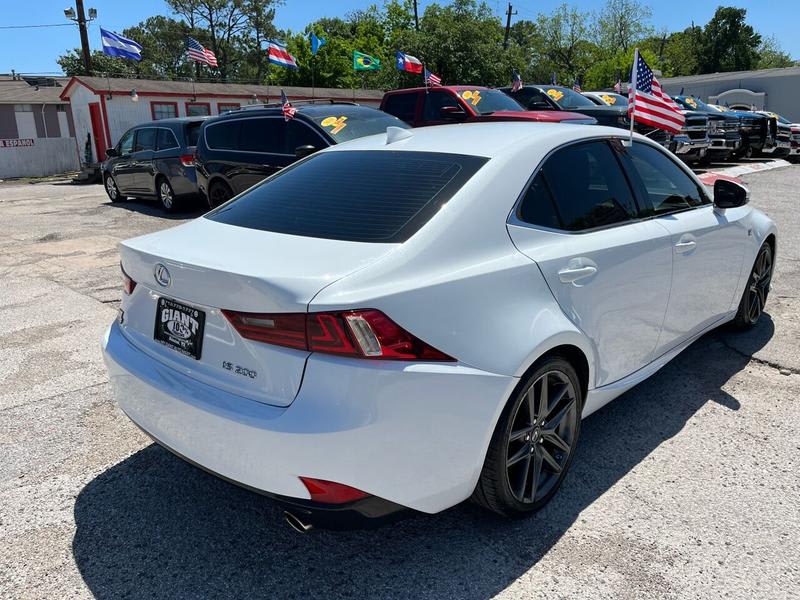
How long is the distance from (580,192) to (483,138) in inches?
→ 20.9

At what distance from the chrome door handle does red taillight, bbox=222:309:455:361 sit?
84 cm

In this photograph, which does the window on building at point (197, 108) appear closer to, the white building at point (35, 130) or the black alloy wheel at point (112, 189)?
the white building at point (35, 130)

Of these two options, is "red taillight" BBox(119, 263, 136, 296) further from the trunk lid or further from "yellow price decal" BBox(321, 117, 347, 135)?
"yellow price decal" BBox(321, 117, 347, 135)

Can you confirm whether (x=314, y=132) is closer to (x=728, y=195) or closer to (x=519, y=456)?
(x=728, y=195)

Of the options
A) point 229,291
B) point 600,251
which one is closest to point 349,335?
point 229,291

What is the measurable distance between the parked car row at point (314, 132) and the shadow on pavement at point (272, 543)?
5.67 meters

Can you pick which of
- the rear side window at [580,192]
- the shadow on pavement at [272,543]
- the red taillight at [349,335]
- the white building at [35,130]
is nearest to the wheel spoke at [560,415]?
the shadow on pavement at [272,543]

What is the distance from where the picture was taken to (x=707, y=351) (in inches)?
188

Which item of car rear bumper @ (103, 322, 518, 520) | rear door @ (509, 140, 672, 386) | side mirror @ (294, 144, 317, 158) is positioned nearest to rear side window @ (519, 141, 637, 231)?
rear door @ (509, 140, 672, 386)

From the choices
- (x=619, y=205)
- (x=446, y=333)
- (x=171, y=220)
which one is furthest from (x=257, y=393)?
(x=171, y=220)

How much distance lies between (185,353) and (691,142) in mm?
15773

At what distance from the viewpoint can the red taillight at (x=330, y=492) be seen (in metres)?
2.16

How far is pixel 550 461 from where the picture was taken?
2.89m

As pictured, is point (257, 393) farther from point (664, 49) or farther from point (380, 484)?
point (664, 49)
